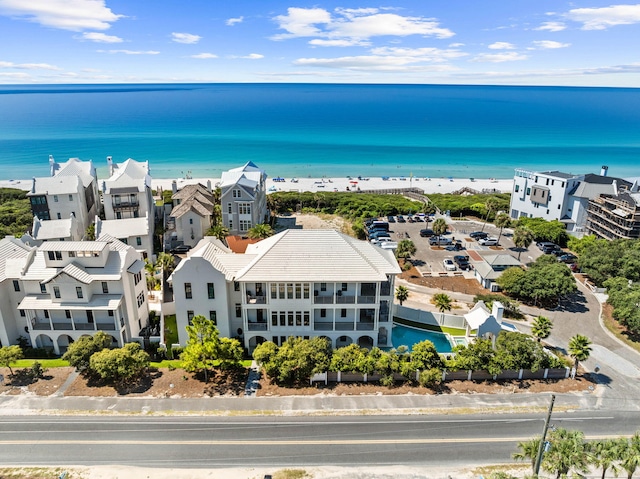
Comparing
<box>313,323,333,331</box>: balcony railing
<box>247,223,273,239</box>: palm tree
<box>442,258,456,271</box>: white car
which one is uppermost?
<box>247,223,273,239</box>: palm tree

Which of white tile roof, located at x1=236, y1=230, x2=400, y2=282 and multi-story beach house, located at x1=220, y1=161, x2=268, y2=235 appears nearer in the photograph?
white tile roof, located at x1=236, y1=230, x2=400, y2=282

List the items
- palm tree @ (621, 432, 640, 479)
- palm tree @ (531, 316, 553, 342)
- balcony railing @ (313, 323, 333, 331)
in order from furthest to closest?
balcony railing @ (313, 323, 333, 331), palm tree @ (531, 316, 553, 342), palm tree @ (621, 432, 640, 479)

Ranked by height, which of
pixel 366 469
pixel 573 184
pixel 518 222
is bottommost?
pixel 366 469

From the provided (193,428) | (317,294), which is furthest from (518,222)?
(193,428)

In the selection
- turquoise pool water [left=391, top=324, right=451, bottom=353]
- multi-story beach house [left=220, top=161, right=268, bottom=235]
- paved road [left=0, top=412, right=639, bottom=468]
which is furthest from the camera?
multi-story beach house [left=220, top=161, right=268, bottom=235]

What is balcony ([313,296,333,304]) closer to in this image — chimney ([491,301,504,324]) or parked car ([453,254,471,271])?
chimney ([491,301,504,324])

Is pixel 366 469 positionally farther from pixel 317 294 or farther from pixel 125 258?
pixel 125 258

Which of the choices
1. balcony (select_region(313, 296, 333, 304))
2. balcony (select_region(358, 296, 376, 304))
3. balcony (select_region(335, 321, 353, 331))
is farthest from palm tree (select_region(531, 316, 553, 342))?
balcony (select_region(313, 296, 333, 304))

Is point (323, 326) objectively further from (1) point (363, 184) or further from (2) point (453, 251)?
(1) point (363, 184)
